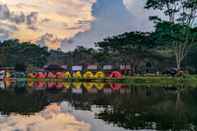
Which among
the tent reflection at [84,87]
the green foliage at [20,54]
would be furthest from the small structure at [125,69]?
the green foliage at [20,54]

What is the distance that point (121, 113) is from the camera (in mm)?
23000

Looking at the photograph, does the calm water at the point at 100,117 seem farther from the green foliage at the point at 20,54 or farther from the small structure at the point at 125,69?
the green foliage at the point at 20,54

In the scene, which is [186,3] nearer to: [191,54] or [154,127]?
[191,54]

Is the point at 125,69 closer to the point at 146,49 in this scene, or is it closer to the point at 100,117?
the point at 146,49

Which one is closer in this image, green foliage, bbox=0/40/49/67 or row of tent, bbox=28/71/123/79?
row of tent, bbox=28/71/123/79

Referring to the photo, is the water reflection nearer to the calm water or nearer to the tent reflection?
the calm water

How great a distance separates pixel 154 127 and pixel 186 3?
5526 cm

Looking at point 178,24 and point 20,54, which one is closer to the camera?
point 178,24

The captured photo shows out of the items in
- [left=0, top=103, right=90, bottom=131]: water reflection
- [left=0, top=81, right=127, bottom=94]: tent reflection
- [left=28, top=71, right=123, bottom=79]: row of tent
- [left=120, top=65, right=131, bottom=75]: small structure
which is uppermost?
[left=120, top=65, right=131, bottom=75]: small structure

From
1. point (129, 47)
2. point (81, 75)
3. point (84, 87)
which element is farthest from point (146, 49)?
point (84, 87)

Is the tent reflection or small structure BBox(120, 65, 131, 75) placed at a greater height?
small structure BBox(120, 65, 131, 75)

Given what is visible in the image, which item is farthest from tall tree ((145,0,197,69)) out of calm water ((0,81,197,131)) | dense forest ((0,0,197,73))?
calm water ((0,81,197,131))

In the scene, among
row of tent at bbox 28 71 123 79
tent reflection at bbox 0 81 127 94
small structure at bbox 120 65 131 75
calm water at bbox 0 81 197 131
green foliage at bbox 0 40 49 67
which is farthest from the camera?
green foliage at bbox 0 40 49 67

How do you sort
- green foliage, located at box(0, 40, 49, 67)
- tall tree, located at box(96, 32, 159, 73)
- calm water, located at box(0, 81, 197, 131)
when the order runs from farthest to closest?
green foliage, located at box(0, 40, 49, 67) < tall tree, located at box(96, 32, 159, 73) < calm water, located at box(0, 81, 197, 131)
